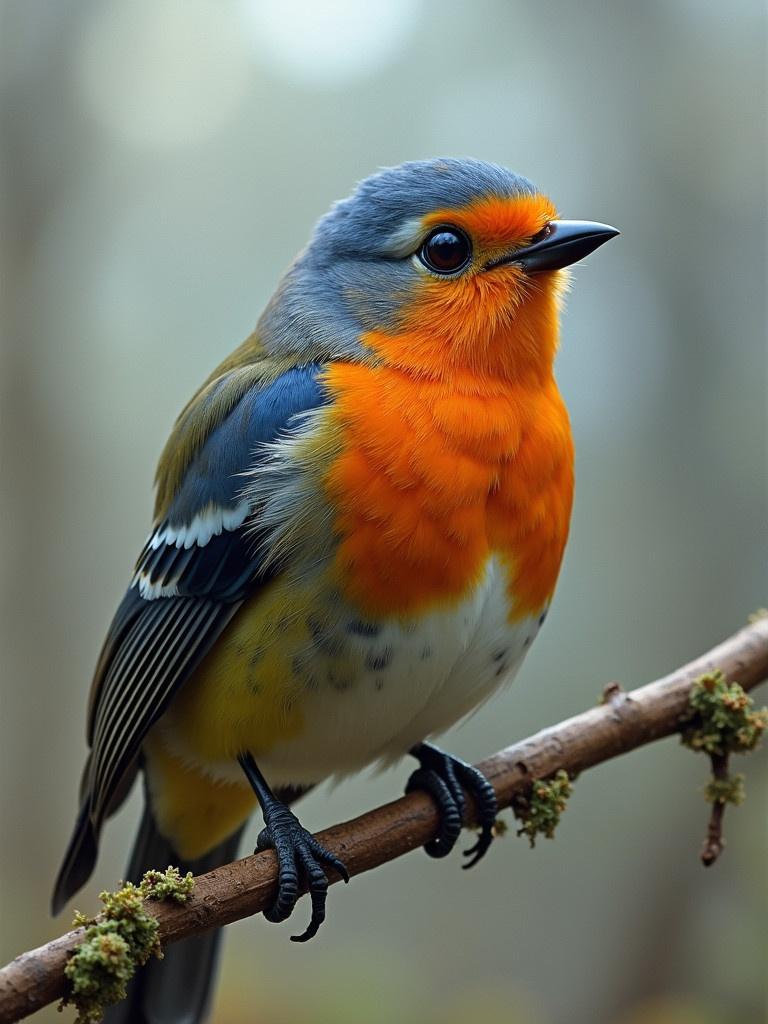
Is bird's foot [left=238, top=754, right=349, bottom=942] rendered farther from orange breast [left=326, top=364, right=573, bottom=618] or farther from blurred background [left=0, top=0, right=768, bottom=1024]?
blurred background [left=0, top=0, right=768, bottom=1024]

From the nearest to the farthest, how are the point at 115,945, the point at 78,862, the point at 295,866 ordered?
the point at 115,945, the point at 295,866, the point at 78,862

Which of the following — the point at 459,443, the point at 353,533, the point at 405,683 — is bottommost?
the point at 405,683

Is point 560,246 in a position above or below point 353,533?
above

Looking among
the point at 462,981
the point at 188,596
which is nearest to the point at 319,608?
the point at 188,596

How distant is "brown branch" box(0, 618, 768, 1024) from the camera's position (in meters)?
1.95

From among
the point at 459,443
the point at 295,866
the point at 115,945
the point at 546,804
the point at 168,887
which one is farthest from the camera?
the point at 546,804

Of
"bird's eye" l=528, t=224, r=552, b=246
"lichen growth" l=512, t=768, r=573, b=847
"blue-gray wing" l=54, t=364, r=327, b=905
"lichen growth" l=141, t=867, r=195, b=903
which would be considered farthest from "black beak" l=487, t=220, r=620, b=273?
"lichen growth" l=141, t=867, r=195, b=903

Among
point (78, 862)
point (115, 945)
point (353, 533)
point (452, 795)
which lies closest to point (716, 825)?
point (452, 795)

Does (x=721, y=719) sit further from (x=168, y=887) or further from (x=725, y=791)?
(x=168, y=887)

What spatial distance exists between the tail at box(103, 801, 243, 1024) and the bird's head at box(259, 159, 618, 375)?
4.44ft

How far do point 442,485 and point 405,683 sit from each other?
41cm

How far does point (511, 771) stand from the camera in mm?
2488

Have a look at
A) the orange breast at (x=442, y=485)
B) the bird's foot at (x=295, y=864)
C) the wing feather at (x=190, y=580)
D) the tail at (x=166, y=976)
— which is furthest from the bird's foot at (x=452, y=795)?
the tail at (x=166, y=976)

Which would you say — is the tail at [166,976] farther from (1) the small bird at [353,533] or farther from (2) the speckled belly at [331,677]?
(2) the speckled belly at [331,677]
